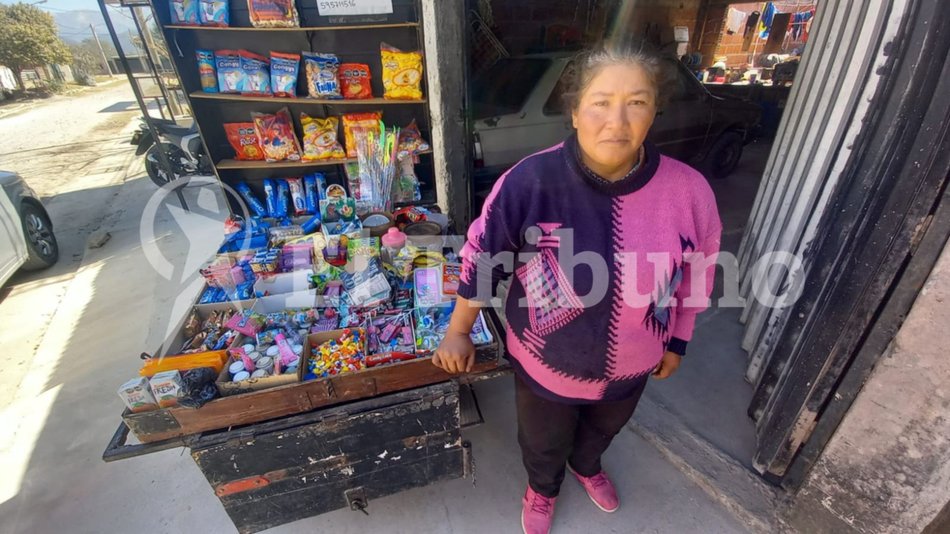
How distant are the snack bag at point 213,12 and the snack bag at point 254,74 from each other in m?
0.18

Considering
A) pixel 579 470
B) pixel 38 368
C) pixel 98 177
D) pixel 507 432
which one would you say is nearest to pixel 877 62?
pixel 579 470

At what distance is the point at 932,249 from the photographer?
1100 millimetres

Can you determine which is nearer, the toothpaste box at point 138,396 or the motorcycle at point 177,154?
the toothpaste box at point 138,396

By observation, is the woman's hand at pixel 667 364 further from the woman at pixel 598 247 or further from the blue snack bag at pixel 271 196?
the blue snack bag at pixel 271 196

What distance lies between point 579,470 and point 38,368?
129 inches

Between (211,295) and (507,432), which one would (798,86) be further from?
(211,295)

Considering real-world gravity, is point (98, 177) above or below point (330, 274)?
below

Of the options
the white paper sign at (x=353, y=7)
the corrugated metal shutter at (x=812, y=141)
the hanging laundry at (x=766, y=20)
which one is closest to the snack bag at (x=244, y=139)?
the white paper sign at (x=353, y=7)

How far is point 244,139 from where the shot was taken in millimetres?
2570

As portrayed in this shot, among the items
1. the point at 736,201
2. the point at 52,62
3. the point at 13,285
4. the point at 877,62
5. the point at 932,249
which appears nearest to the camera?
the point at 932,249

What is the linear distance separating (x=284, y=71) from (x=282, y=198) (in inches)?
30.4

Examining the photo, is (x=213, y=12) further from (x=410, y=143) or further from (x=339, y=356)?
(x=339, y=356)

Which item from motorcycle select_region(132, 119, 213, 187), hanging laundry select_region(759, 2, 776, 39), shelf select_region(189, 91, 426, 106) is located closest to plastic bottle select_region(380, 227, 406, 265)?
shelf select_region(189, 91, 426, 106)

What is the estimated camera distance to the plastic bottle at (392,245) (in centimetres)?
206
